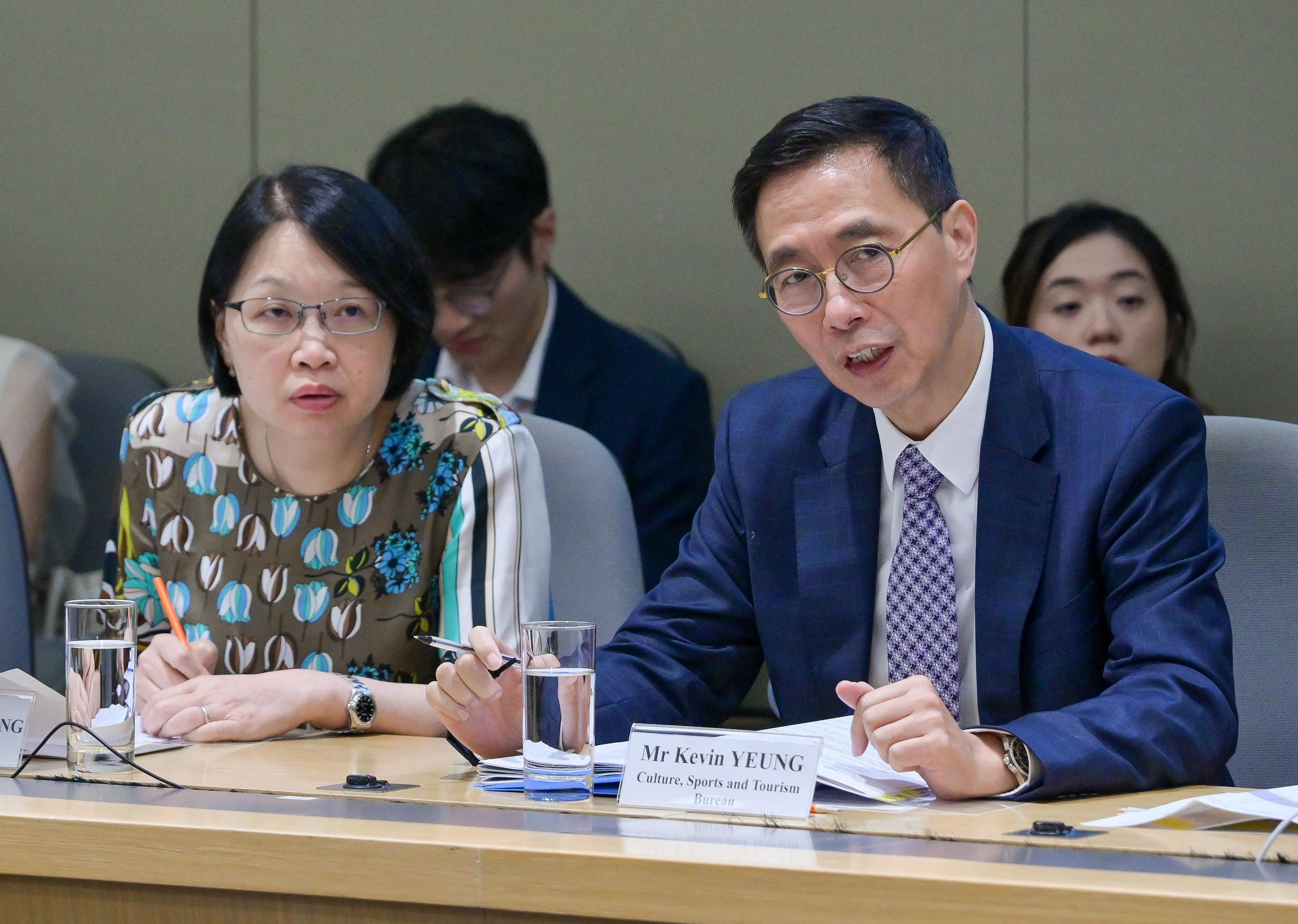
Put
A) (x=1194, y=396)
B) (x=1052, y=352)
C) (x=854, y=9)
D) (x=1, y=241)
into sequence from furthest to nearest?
(x=1, y=241)
(x=854, y=9)
(x=1194, y=396)
(x=1052, y=352)

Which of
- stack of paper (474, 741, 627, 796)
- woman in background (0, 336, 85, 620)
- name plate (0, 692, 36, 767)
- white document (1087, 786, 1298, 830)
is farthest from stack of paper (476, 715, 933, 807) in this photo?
woman in background (0, 336, 85, 620)

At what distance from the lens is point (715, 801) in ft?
3.57

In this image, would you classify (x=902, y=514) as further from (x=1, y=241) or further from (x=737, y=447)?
(x=1, y=241)

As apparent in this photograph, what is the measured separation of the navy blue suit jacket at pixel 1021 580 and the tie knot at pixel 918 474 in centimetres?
4

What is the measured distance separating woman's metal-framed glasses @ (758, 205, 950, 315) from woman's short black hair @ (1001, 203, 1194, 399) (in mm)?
1122

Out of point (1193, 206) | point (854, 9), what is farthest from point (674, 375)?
point (1193, 206)

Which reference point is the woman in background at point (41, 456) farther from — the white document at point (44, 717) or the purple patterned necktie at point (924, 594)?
the purple patterned necktie at point (924, 594)

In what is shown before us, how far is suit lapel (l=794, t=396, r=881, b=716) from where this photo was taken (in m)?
1.54

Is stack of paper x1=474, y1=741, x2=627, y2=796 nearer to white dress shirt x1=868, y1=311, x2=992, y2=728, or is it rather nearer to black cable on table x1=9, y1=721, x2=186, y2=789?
black cable on table x1=9, y1=721, x2=186, y2=789

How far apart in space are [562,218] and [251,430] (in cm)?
138

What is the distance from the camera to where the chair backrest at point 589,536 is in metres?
1.88

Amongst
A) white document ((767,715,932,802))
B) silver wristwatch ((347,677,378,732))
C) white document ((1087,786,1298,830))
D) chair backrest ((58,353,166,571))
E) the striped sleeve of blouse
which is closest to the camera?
white document ((1087,786,1298,830))

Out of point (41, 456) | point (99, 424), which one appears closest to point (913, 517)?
point (41, 456)

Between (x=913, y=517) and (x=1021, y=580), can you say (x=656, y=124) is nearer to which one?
(x=913, y=517)
